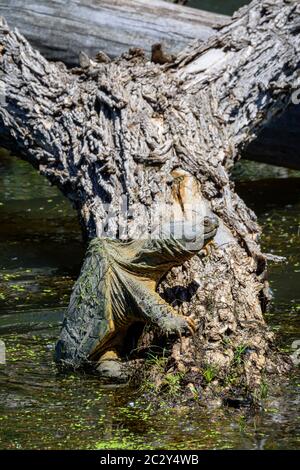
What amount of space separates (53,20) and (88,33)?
0.95ft

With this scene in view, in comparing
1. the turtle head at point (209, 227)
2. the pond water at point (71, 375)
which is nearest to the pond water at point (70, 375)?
the pond water at point (71, 375)

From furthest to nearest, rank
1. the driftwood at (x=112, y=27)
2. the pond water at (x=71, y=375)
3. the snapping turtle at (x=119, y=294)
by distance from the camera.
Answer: the driftwood at (x=112, y=27)
the snapping turtle at (x=119, y=294)
the pond water at (x=71, y=375)

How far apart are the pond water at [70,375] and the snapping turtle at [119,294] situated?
0.14 meters

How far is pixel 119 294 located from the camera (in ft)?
17.3

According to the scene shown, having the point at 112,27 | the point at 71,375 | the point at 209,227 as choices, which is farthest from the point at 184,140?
the point at 112,27

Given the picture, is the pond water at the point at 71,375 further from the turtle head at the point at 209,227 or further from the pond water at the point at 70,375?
the turtle head at the point at 209,227

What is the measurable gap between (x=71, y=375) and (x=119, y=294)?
44cm

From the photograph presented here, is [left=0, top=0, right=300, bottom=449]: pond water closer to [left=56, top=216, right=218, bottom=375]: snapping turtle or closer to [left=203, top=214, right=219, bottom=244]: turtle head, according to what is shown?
[left=56, top=216, right=218, bottom=375]: snapping turtle

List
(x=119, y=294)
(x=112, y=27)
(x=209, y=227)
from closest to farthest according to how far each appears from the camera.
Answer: (x=209, y=227), (x=119, y=294), (x=112, y=27)

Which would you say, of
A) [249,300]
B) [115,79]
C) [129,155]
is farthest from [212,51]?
[249,300]

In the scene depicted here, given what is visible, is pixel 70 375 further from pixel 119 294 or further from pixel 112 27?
pixel 112 27

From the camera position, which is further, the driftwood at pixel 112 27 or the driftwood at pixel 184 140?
the driftwood at pixel 112 27

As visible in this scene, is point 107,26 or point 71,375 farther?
point 107,26

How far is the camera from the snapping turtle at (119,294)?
16.9 ft
